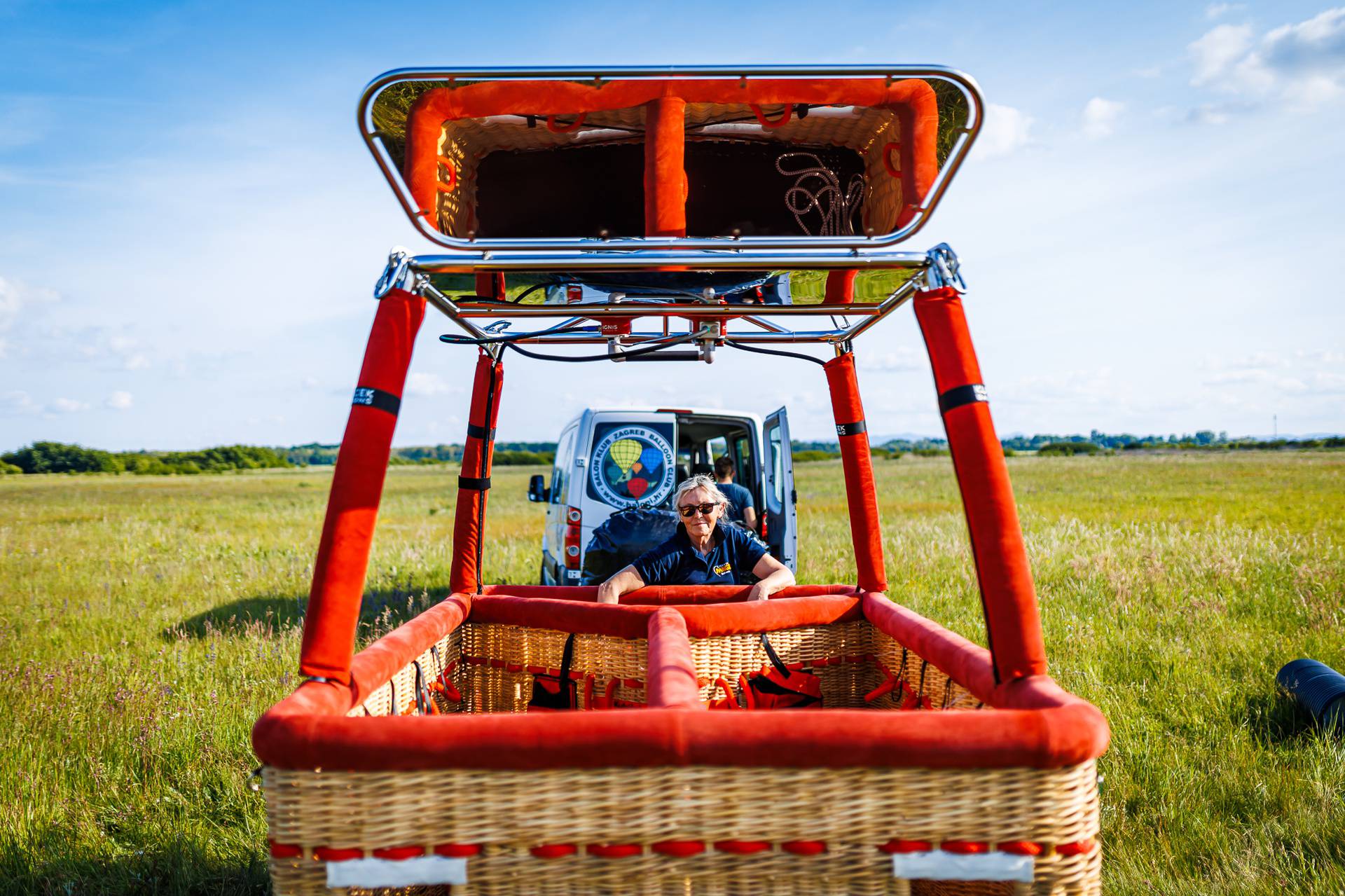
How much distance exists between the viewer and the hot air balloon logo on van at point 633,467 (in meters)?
7.88

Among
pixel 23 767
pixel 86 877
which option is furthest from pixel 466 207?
pixel 23 767

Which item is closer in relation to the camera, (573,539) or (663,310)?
(663,310)

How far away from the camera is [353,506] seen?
2117 millimetres

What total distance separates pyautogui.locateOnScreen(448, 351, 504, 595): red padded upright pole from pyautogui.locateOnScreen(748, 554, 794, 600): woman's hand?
→ 1401 mm

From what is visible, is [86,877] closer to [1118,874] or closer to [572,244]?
[572,244]

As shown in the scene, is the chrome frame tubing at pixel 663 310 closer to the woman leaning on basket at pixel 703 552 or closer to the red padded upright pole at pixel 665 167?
the red padded upright pole at pixel 665 167

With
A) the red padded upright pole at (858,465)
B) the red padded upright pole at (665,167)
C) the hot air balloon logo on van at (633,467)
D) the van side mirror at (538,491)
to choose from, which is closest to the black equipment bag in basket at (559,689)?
the red padded upright pole at (858,465)

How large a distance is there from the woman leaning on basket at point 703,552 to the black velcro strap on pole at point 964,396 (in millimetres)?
2538

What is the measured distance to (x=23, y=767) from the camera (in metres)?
4.41

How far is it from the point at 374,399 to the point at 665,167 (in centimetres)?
114

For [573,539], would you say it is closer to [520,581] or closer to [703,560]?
[520,581]

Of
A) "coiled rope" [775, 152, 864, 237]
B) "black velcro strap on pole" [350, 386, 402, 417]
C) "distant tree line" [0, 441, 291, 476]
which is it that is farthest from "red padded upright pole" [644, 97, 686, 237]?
"distant tree line" [0, 441, 291, 476]

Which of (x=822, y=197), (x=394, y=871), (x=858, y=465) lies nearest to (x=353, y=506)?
(x=394, y=871)

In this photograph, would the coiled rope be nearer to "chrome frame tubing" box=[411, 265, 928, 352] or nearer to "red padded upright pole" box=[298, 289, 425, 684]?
"chrome frame tubing" box=[411, 265, 928, 352]
